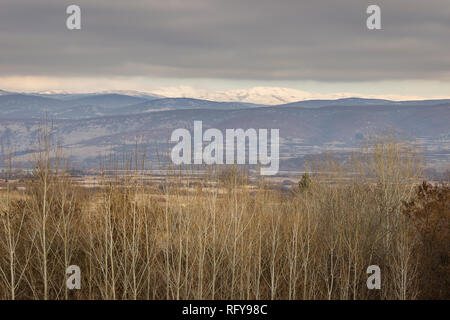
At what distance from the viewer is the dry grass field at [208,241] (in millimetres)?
22172

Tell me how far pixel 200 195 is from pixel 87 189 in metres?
6.06

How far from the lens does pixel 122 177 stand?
28.2m

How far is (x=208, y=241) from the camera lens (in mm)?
27047

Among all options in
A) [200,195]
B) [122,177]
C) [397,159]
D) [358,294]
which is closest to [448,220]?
[358,294]

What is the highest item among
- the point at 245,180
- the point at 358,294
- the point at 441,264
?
the point at 245,180

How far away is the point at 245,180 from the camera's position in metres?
26.7

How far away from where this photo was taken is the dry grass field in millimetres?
22172
